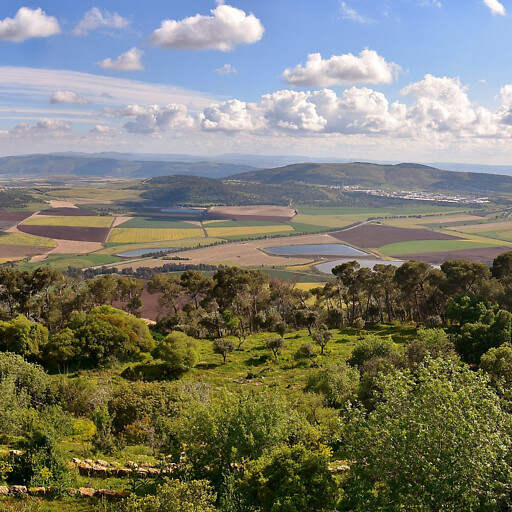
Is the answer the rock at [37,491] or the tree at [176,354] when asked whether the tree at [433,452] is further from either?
the tree at [176,354]

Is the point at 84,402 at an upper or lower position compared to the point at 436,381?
lower

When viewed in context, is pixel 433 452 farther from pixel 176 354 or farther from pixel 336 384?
pixel 176 354

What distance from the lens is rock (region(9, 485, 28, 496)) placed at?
23.3 meters

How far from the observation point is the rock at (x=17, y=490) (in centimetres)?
2333

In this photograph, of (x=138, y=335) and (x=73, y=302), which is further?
(x=73, y=302)

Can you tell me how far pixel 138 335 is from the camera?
195ft

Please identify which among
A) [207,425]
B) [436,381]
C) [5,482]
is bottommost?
[5,482]

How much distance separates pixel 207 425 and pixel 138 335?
1493 inches

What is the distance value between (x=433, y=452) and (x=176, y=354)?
36729 millimetres

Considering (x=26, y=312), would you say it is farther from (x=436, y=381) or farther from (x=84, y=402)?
(x=436, y=381)

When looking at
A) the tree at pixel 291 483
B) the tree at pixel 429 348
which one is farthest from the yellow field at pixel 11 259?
→ the tree at pixel 291 483

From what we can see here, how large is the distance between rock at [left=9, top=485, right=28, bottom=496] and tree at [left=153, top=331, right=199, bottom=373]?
26.5 metres

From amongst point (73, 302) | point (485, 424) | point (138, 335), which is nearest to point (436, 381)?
point (485, 424)

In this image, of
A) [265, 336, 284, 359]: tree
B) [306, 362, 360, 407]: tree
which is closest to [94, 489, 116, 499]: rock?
[306, 362, 360, 407]: tree
